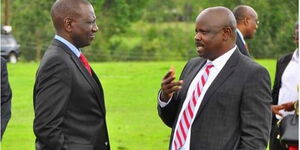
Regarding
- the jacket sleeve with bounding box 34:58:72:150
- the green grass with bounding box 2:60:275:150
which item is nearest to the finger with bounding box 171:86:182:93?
the jacket sleeve with bounding box 34:58:72:150

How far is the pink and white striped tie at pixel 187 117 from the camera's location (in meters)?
5.65

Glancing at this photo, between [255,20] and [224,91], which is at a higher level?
[224,91]

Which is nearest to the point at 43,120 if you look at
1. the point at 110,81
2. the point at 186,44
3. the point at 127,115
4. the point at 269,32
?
the point at 127,115

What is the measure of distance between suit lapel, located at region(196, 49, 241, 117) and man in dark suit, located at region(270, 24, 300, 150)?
9.69ft

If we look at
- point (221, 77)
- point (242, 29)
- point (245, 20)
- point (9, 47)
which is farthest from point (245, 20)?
point (9, 47)

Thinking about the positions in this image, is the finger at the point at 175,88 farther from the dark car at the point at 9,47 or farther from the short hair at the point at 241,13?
the dark car at the point at 9,47

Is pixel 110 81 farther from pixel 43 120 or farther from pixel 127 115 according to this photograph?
pixel 43 120

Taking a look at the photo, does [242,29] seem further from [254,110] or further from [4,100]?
[254,110]

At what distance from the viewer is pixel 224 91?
5.49 metres

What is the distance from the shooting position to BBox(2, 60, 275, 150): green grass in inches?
534

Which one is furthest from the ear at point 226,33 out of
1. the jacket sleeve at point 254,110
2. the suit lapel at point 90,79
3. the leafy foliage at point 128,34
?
the leafy foliage at point 128,34

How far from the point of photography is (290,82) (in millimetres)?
8734

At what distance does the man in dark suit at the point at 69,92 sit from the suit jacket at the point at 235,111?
793mm

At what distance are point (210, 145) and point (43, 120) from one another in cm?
117
